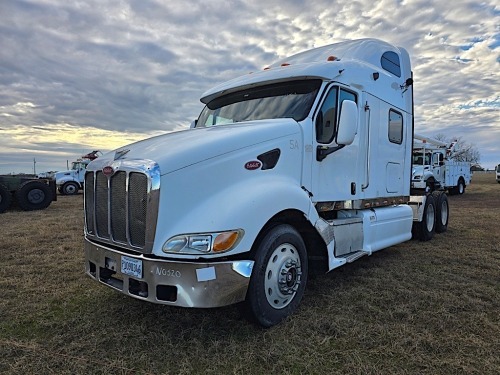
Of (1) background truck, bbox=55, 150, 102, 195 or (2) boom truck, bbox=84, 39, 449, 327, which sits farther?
(1) background truck, bbox=55, 150, 102, 195

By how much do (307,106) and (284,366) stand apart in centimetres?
274

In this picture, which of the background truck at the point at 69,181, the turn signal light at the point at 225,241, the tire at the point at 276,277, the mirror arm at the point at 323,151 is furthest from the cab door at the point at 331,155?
the background truck at the point at 69,181

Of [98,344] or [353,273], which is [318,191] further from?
[98,344]

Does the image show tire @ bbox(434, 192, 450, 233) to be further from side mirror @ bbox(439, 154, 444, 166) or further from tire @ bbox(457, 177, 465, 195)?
tire @ bbox(457, 177, 465, 195)

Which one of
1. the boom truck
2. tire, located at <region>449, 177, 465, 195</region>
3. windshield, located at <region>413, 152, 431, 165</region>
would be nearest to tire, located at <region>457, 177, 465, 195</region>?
tire, located at <region>449, 177, 465, 195</region>

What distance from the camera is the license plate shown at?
313cm

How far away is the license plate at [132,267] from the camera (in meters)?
3.13

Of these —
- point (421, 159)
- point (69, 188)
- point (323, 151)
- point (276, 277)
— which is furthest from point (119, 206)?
point (69, 188)

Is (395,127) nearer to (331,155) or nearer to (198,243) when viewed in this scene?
(331,155)

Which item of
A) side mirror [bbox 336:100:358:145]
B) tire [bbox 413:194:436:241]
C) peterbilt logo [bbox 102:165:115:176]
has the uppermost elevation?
side mirror [bbox 336:100:358:145]

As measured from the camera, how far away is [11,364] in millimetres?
2877

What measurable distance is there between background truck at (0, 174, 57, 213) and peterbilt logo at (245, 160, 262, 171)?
41.8 ft

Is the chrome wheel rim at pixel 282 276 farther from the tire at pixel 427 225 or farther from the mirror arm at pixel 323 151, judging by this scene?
the tire at pixel 427 225

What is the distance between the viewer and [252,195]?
3.31 metres
